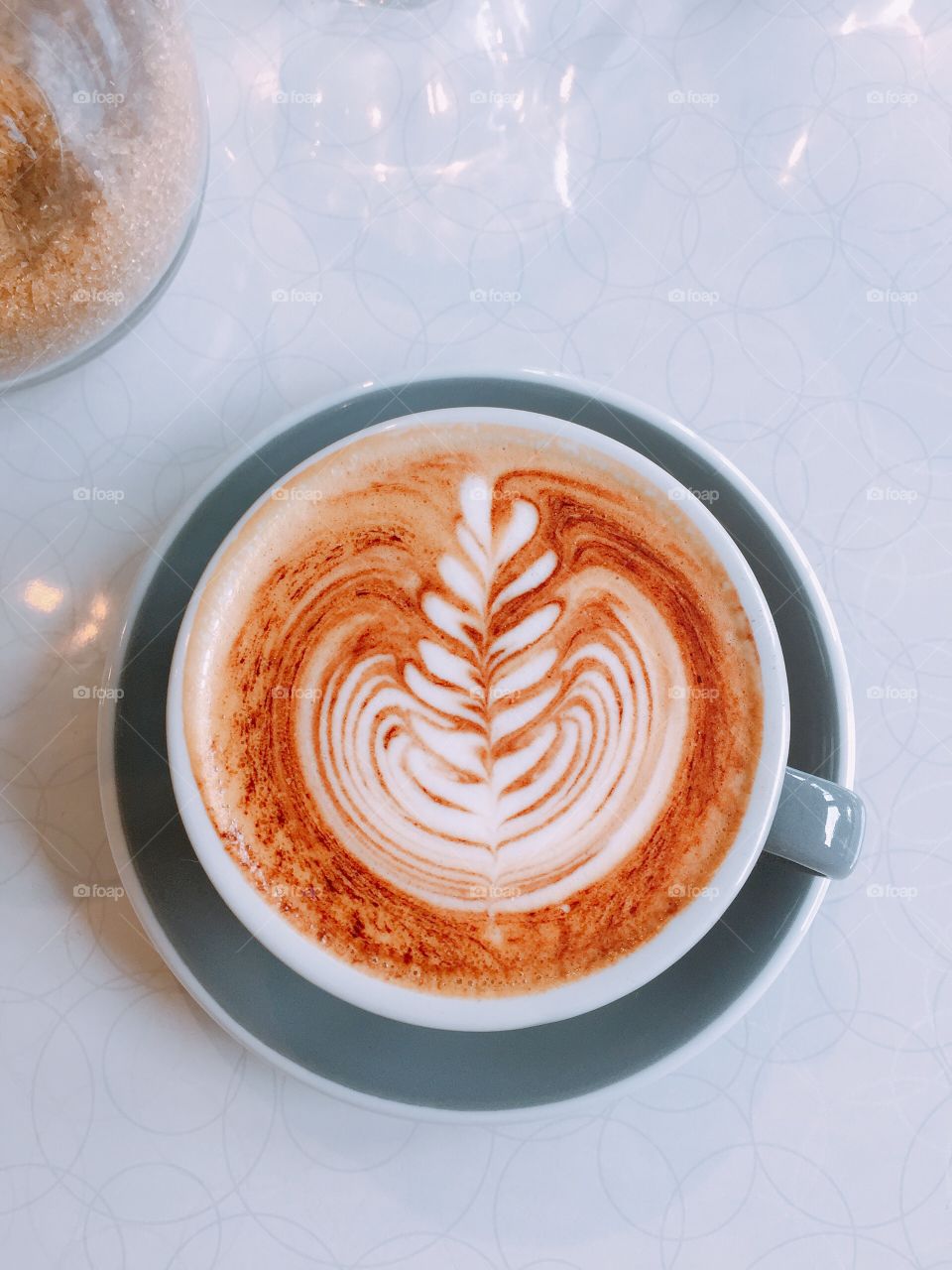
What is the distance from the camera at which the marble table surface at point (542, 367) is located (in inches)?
43.8

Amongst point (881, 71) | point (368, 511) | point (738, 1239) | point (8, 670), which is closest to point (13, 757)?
point (8, 670)

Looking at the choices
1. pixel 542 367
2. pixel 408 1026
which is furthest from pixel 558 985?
pixel 542 367

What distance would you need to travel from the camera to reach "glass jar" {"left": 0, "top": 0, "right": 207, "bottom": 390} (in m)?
1.04

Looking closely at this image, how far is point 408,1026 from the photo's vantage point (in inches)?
40.6

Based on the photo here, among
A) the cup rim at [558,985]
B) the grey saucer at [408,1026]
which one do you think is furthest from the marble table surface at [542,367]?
the cup rim at [558,985]

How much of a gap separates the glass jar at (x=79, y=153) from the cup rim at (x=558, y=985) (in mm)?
313

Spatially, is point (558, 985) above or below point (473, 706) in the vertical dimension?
below

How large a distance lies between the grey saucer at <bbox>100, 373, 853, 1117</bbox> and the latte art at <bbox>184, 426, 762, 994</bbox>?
0.35 feet

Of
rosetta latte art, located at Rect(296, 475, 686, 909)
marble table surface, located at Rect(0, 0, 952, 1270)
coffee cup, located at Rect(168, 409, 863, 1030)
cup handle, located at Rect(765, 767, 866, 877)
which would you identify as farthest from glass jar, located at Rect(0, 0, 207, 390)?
cup handle, located at Rect(765, 767, 866, 877)

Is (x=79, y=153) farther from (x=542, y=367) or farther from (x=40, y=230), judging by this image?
(x=542, y=367)

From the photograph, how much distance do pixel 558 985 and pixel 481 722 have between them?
0.82ft

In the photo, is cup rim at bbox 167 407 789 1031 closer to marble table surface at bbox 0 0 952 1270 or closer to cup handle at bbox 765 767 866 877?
cup handle at bbox 765 767 866 877

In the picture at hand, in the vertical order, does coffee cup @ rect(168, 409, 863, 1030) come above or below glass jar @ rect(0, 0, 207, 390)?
below

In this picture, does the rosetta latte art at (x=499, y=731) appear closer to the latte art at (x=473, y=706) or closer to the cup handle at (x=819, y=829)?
the latte art at (x=473, y=706)
